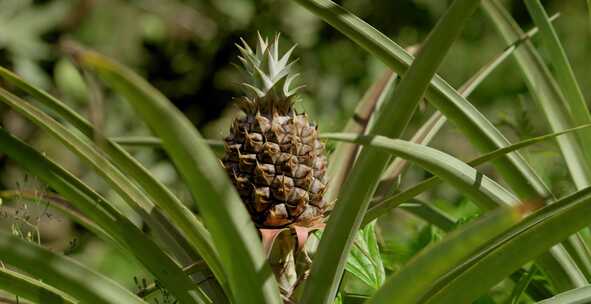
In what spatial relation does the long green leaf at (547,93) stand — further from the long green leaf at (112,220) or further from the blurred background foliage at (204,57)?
the blurred background foliage at (204,57)

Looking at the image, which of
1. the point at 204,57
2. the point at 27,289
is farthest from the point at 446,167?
the point at 204,57

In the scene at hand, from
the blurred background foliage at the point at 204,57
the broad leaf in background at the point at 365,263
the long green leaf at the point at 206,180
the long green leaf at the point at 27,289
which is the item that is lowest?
the long green leaf at the point at 206,180

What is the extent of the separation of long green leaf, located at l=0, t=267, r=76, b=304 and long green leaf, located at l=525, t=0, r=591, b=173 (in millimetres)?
649

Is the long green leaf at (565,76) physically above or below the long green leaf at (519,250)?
above

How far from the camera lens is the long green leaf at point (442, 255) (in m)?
0.49

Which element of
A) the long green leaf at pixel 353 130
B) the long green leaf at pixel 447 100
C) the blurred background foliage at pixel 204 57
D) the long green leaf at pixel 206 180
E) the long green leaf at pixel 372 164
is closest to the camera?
the long green leaf at pixel 206 180

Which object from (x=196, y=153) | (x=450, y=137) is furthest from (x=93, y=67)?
(x=450, y=137)

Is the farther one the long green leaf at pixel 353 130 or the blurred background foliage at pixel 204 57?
the blurred background foliage at pixel 204 57

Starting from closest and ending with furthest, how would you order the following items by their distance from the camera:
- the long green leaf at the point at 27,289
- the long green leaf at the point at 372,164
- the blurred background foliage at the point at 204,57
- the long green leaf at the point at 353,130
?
1. the long green leaf at the point at 372,164
2. the long green leaf at the point at 27,289
3. the long green leaf at the point at 353,130
4. the blurred background foliage at the point at 204,57

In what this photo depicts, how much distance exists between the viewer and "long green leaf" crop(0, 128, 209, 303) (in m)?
0.77

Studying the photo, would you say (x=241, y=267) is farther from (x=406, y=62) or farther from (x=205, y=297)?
(x=406, y=62)

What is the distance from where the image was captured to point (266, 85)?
0.95 metres

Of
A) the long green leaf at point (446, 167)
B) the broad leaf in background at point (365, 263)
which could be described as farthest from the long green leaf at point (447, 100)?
the broad leaf in background at point (365, 263)

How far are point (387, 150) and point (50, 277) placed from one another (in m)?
0.26
